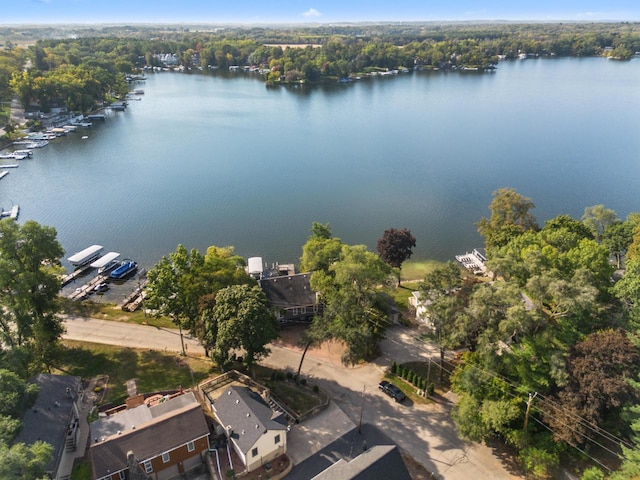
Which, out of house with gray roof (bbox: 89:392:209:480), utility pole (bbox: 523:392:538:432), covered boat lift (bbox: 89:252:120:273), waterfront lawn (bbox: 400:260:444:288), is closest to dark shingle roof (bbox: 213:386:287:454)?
house with gray roof (bbox: 89:392:209:480)

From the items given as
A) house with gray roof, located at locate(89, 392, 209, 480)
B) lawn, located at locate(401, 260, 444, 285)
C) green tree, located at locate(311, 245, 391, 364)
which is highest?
green tree, located at locate(311, 245, 391, 364)

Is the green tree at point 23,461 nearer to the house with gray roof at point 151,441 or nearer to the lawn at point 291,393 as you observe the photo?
the house with gray roof at point 151,441

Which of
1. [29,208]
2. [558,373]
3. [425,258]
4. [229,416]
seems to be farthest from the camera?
[29,208]

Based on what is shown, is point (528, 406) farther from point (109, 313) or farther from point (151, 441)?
point (109, 313)

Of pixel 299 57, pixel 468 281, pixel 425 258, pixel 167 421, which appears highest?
pixel 299 57

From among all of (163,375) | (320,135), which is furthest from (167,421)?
(320,135)

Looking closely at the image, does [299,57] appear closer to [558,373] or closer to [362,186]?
[362,186]

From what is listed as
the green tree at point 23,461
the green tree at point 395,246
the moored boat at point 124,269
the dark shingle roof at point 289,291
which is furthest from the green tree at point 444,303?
the moored boat at point 124,269

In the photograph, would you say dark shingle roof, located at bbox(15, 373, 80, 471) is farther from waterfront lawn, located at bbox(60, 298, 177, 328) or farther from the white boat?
the white boat
